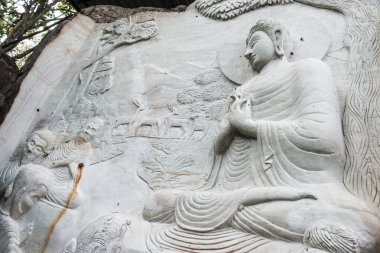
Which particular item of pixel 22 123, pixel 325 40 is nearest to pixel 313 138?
pixel 325 40

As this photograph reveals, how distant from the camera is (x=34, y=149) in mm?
5797

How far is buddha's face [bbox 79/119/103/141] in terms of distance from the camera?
580 centimetres

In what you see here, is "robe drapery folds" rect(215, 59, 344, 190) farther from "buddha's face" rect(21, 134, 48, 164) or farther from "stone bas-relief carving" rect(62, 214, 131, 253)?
"buddha's face" rect(21, 134, 48, 164)

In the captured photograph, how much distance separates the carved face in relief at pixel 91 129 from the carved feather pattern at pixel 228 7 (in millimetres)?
1865

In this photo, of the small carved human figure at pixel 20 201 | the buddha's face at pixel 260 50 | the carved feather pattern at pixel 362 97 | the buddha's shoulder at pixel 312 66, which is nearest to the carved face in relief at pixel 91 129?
the small carved human figure at pixel 20 201

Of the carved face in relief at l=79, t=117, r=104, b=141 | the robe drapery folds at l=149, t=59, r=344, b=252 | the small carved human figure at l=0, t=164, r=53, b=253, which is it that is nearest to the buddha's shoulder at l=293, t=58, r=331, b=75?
the robe drapery folds at l=149, t=59, r=344, b=252

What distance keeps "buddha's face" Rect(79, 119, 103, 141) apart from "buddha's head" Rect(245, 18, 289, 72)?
173 cm

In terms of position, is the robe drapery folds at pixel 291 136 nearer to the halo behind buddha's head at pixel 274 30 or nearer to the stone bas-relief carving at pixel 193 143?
the stone bas-relief carving at pixel 193 143

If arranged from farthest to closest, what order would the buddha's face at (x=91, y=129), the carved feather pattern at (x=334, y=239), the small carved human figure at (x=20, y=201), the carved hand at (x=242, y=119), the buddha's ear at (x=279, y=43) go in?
the buddha's face at (x=91, y=129), the buddha's ear at (x=279, y=43), the small carved human figure at (x=20, y=201), the carved hand at (x=242, y=119), the carved feather pattern at (x=334, y=239)

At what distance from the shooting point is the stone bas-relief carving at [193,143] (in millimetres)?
4133

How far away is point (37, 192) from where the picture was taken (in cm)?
514

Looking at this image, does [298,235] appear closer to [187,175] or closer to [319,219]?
[319,219]

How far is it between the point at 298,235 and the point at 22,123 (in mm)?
3787

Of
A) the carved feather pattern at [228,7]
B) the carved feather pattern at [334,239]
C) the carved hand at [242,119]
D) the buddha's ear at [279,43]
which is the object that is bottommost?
the carved feather pattern at [334,239]
